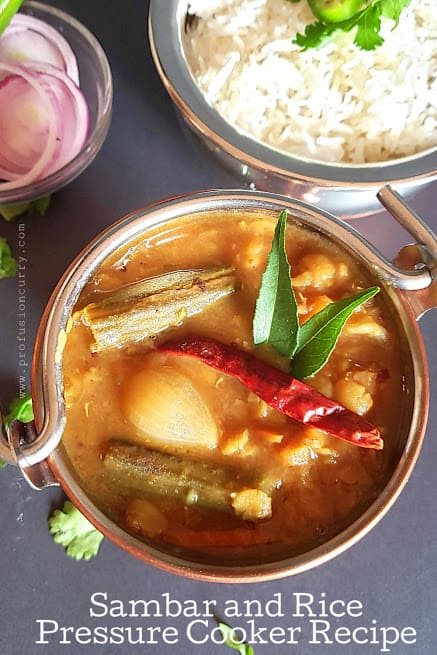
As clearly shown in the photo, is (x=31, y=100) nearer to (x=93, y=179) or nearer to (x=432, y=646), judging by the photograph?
(x=93, y=179)

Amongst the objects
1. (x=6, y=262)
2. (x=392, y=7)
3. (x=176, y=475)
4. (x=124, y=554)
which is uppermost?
(x=392, y=7)

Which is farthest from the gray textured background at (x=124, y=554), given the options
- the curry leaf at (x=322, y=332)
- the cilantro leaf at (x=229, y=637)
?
the curry leaf at (x=322, y=332)

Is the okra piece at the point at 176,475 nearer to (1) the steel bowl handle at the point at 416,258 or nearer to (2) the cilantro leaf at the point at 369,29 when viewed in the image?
(1) the steel bowl handle at the point at 416,258

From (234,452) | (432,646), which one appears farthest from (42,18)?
(432,646)

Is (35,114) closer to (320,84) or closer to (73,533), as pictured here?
(320,84)

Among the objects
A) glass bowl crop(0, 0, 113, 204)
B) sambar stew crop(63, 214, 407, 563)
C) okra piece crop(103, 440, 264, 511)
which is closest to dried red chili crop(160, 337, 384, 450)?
sambar stew crop(63, 214, 407, 563)

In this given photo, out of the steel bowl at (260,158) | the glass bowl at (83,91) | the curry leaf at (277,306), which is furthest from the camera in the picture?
the glass bowl at (83,91)

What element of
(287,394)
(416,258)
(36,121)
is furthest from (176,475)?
(36,121)
